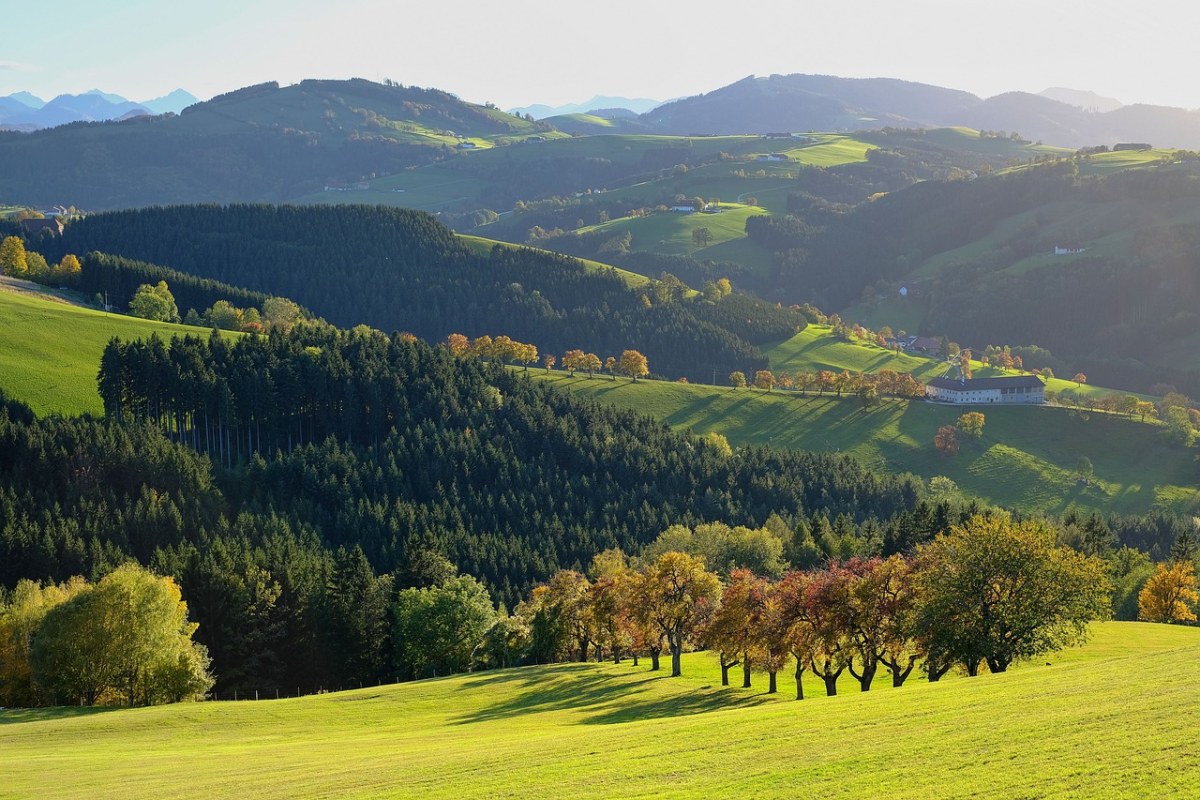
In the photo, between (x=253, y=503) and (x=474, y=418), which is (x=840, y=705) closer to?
(x=253, y=503)

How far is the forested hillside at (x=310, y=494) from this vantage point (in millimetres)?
117188

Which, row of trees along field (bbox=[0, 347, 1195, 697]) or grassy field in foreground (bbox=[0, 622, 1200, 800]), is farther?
row of trees along field (bbox=[0, 347, 1195, 697])

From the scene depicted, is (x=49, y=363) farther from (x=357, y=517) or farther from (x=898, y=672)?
(x=898, y=672)

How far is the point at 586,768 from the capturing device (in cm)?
4312

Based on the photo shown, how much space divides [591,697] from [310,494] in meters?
93.2

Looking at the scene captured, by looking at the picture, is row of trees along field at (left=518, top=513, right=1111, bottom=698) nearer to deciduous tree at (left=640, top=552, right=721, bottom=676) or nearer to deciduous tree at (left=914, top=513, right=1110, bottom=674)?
deciduous tree at (left=914, top=513, right=1110, bottom=674)

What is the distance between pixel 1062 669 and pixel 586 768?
31.5 metres

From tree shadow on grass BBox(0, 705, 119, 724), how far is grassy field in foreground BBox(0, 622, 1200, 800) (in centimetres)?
67

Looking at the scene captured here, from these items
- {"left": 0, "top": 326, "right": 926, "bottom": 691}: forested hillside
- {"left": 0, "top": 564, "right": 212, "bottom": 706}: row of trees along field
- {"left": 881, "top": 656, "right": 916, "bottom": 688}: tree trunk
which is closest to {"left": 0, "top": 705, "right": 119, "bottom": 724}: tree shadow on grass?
{"left": 0, "top": 564, "right": 212, "bottom": 706}: row of trees along field

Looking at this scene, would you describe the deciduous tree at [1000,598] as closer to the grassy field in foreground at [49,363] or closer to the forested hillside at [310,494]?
the forested hillside at [310,494]

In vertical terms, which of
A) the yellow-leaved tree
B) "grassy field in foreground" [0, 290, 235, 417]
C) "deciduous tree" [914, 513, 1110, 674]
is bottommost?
the yellow-leaved tree

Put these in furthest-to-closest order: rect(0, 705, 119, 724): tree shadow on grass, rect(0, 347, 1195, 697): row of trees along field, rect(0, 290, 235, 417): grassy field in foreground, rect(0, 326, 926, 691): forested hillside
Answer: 1. rect(0, 290, 235, 417): grassy field in foreground
2. rect(0, 326, 926, 691): forested hillside
3. rect(0, 347, 1195, 697): row of trees along field
4. rect(0, 705, 119, 724): tree shadow on grass

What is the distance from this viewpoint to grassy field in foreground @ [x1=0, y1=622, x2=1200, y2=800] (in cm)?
3559

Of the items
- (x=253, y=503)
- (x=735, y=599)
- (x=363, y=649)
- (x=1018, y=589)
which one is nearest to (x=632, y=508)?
(x=253, y=503)
